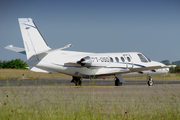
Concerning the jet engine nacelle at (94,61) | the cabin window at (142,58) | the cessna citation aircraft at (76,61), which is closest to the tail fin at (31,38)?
the cessna citation aircraft at (76,61)

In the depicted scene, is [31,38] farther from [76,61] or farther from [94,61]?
[94,61]

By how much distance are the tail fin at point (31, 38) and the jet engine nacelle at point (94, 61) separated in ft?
9.58

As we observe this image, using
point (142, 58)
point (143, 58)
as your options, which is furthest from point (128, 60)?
point (143, 58)

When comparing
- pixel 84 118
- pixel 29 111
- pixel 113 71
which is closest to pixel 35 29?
pixel 113 71

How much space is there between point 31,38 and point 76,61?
367cm

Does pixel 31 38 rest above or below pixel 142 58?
above

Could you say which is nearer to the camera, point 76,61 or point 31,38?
point 31,38

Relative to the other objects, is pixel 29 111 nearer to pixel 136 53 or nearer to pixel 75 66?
pixel 75 66

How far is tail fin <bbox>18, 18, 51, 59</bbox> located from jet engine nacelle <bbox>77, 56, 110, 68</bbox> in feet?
9.58

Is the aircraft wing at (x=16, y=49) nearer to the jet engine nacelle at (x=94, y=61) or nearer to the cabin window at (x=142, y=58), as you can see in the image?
the jet engine nacelle at (x=94, y=61)

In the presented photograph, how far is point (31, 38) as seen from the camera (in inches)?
722

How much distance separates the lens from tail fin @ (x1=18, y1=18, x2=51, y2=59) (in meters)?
18.2

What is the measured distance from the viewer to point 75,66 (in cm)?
1962

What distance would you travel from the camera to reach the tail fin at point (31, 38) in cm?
1819
